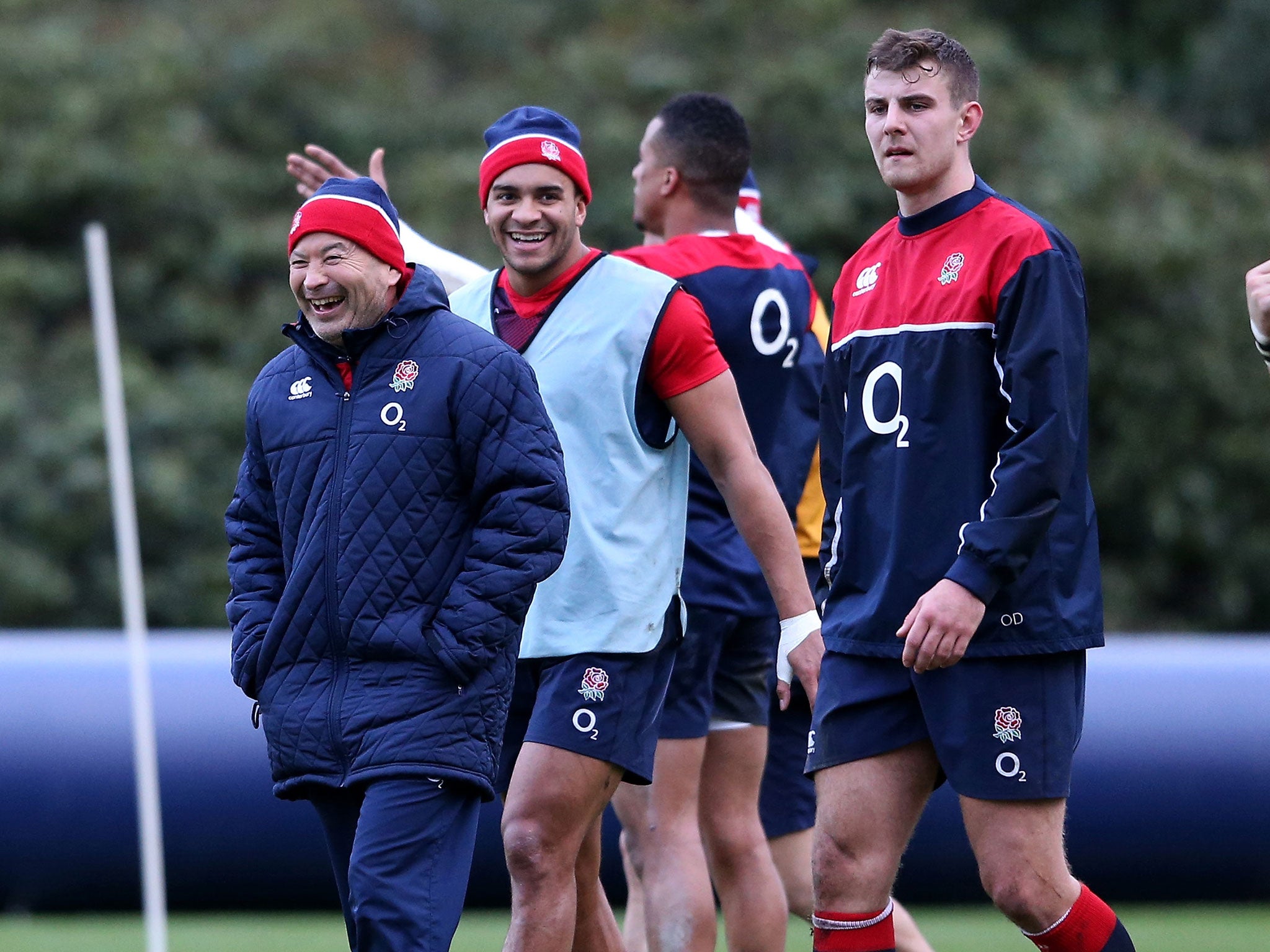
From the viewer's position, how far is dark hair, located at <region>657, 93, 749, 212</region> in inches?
207

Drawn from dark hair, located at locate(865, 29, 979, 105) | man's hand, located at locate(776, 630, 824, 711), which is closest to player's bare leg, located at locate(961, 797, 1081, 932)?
man's hand, located at locate(776, 630, 824, 711)

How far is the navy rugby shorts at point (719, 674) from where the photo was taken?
4.78 metres

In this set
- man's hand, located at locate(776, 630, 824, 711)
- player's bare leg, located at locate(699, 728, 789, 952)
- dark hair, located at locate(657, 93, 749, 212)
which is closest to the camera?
man's hand, located at locate(776, 630, 824, 711)

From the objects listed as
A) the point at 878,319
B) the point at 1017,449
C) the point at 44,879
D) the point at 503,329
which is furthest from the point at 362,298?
the point at 44,879

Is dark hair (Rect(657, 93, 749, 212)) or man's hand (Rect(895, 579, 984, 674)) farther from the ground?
dark hair (Rect(657, 93, 749, 212))

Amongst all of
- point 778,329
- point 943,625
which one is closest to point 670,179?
point 778,329

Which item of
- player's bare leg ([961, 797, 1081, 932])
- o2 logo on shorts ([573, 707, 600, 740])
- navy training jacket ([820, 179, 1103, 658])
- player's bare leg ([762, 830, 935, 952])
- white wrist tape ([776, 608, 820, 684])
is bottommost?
player's bare leg ([762, 830, 935, 952])

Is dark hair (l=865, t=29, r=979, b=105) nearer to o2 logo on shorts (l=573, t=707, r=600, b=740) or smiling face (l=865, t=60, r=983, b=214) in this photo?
smiling face (l=865, t=60, r=983, b=214)

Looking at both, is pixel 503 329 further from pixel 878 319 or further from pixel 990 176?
pixel 990 176

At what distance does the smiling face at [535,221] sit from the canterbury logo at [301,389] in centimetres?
74

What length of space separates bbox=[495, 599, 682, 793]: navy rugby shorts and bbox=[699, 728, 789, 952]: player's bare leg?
66 centimetres

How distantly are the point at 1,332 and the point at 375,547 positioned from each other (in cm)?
1231

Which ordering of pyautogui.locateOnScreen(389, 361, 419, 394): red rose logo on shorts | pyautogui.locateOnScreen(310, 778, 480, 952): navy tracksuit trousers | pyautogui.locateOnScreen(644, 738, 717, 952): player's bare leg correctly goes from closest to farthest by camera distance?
1. pyautogui.locateOnScreen(310, 778, 480, 952): navy tracksuit trousers
2. pyautogui.locateOnScreen(389, 361, 419, 394): red rose logo on shorts
3. pyautogui.locateOnScreen(644, 738, 717, 952): player's bare leg

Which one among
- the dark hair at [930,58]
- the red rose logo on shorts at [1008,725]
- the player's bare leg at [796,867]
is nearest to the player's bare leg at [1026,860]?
the red rose logo on shorts at [1008,725]
